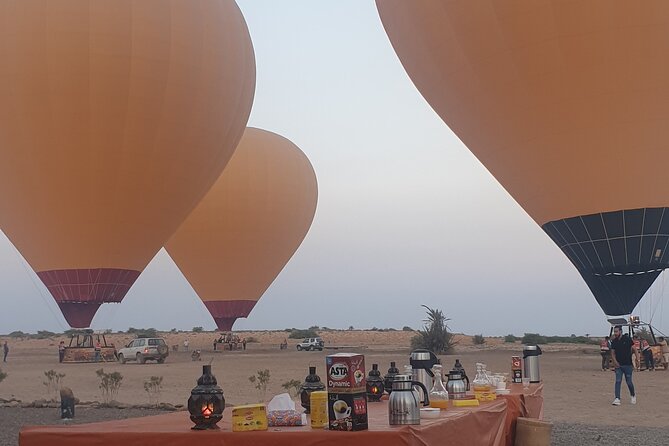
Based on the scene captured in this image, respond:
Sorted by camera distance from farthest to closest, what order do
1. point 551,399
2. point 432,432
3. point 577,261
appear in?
point 577,261
point 551,399
point 432,432

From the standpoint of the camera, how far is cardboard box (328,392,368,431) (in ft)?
13.3

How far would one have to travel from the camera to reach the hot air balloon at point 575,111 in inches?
691

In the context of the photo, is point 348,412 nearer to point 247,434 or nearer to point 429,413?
point 247,434

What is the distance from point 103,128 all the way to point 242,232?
15.2 metres

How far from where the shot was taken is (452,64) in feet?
65.3

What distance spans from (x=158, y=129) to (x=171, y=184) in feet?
6.63

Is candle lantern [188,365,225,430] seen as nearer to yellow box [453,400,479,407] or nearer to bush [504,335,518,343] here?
yellow box [453,400,479,407]

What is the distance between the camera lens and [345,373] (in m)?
4.13

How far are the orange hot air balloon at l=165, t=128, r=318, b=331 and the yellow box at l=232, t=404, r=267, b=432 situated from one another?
109 ft

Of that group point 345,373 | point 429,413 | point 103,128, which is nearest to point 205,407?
point 345,373

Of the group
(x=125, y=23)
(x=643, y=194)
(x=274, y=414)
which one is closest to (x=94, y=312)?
(x=125, y=23)

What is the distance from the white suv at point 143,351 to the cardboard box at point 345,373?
29900mm

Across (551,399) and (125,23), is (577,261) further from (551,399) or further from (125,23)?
(125,23)

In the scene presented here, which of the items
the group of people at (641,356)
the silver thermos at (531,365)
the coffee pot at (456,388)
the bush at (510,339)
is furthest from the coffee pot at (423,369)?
the bush at (510,339)
